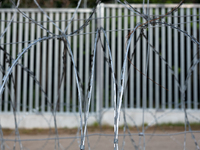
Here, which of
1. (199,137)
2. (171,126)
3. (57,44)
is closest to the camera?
(199,137)

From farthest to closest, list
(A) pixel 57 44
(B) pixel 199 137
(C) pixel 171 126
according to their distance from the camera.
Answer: (A) pixel 57 44 → (C) pixel 171 126 → (B) pixel 199 137

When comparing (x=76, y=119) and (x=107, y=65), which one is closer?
(x=76, y=119)

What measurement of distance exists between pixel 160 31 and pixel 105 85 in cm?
154

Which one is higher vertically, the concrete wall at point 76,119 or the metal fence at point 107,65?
the metal fence at point 107,65

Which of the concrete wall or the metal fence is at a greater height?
the metal fence

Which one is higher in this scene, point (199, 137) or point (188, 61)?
point (188, 61)

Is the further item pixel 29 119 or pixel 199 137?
pixel 29 119

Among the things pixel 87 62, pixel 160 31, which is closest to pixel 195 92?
pixel 160 31

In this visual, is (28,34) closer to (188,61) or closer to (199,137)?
(188,61)

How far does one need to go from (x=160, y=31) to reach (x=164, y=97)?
132 cm

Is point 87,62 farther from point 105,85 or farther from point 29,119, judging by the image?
point 29,119

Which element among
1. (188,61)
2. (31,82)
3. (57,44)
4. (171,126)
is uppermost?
(57,44)

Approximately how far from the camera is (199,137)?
345 cm

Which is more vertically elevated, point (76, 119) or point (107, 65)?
point (107, 65)
